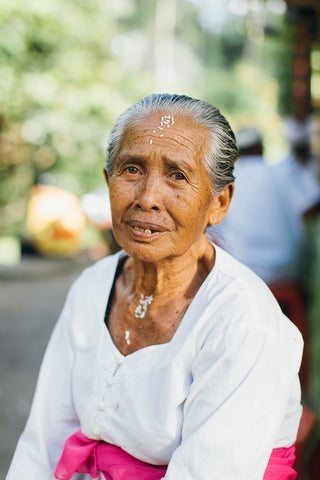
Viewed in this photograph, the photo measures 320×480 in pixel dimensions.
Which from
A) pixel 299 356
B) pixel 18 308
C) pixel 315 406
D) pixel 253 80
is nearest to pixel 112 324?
pixel 299 356

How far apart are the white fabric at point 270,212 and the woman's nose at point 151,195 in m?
2.87

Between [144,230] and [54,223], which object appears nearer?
[144,230]

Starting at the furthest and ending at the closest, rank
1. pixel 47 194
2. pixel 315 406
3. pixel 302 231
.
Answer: pixel 47 194 < pixel 302 231 < pixel 315 406

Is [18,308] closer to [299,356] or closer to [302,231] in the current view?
[302,231]

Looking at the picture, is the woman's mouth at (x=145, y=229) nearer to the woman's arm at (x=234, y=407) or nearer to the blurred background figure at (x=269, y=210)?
the woman's arm at (x=234, y=407)

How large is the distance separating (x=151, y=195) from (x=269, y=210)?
3.03 metres

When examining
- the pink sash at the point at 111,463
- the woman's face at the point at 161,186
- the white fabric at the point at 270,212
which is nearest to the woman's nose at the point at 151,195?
the woman's face at the point at 161,186

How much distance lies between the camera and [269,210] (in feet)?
14.7

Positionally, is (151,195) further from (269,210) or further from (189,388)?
(269,210)

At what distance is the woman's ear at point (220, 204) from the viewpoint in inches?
68.0

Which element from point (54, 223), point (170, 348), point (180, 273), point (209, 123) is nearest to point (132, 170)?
point (209, 123)

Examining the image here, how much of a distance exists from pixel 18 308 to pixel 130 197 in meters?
4.99

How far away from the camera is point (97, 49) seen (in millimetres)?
10305

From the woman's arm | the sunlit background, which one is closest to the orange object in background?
the sunlit background
